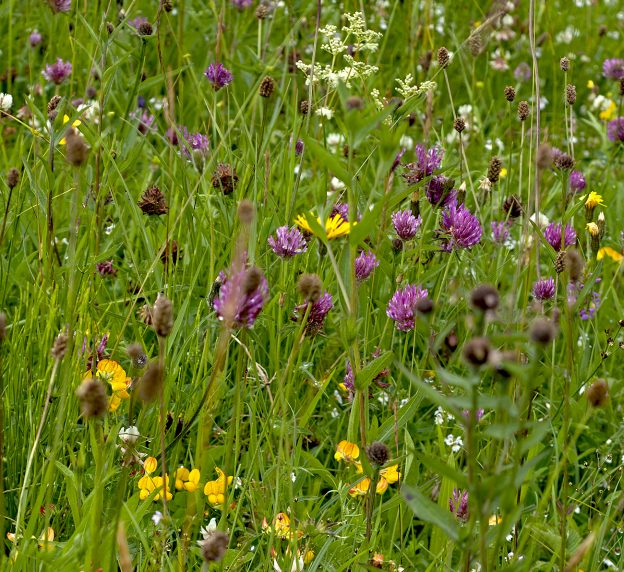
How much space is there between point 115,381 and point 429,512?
73 cm

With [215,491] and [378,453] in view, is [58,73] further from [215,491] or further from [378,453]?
[378,453]

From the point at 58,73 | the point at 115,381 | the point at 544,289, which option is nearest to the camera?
the point at 115,381

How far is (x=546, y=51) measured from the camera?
13.0ft

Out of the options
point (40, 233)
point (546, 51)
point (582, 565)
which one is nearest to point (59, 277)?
point (40, 233)

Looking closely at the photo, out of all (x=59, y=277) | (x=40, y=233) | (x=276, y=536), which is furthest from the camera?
(x=40, y=233)

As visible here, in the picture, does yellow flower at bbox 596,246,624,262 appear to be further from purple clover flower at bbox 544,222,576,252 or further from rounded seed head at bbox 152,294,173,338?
rounded seed head at bbox 152,294,173,338

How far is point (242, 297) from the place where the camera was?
3.40ft

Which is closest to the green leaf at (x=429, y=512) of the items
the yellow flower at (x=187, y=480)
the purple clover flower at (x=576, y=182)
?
the yellow flower at (x=187, y=480)

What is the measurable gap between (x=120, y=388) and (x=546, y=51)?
295 cm

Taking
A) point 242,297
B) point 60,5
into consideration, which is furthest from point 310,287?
point 60,5

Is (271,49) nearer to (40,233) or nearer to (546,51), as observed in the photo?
(546,51)

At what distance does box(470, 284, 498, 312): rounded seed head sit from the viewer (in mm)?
812

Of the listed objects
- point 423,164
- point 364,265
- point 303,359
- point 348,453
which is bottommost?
point 303,359

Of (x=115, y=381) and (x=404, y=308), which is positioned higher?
(x=404, y=308)
